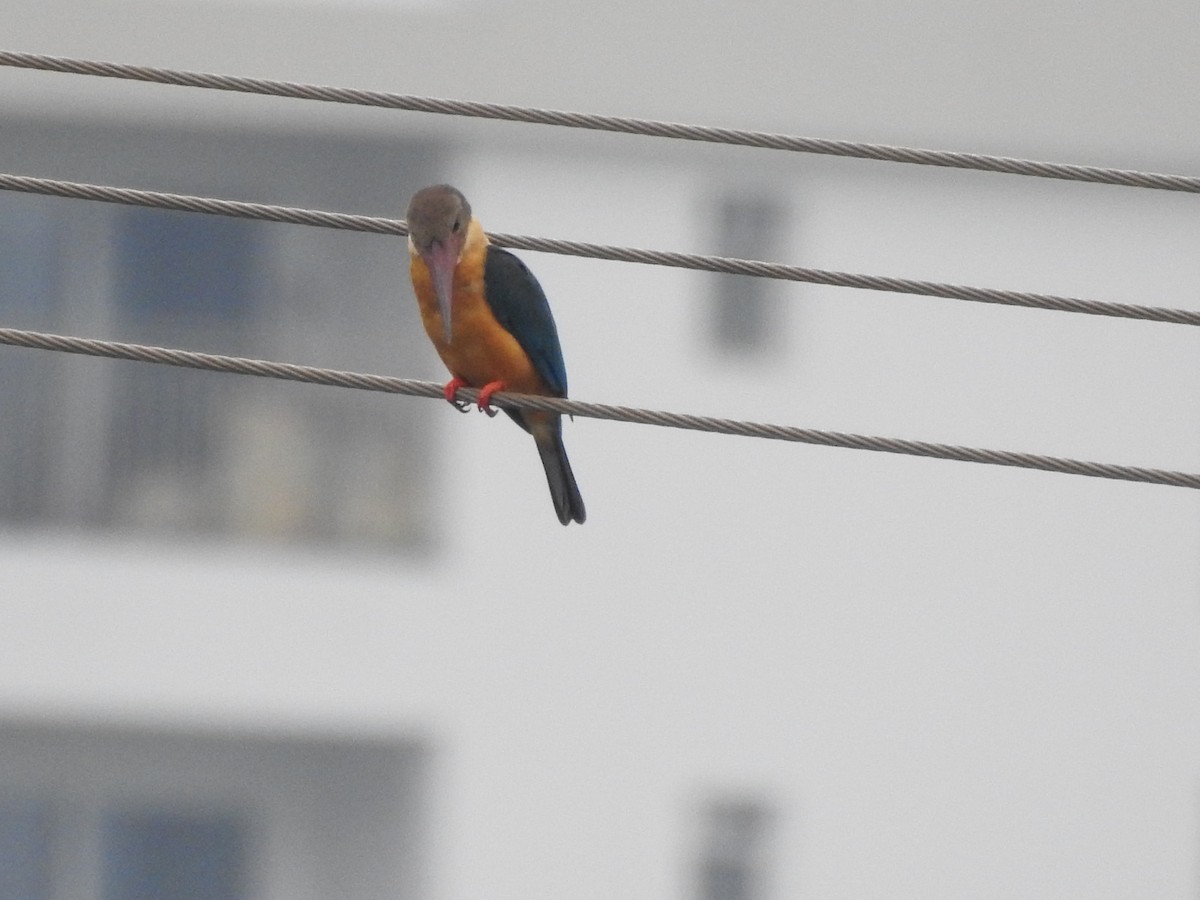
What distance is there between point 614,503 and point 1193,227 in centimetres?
436

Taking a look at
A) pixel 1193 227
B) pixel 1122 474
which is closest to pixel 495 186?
pixel 1193 227

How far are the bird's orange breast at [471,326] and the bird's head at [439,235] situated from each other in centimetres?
5

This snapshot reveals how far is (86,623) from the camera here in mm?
13812

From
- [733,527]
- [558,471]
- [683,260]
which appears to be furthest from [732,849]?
[683,260]

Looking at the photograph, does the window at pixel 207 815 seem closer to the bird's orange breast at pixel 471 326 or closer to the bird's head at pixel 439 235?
the bird's orange breast at pixel 471 326

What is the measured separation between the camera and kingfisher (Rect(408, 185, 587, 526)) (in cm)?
488

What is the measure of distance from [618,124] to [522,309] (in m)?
0.98

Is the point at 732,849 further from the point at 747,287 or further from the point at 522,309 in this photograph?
the point at 522,309

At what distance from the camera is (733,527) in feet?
45.4

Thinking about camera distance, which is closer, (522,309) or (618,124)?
(618,124)

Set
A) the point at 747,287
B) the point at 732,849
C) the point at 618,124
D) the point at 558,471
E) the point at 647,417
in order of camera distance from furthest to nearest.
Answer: the point at 732,849, the point at 747,287, the point at 558,471, the point at 618,124, the point at 647,417

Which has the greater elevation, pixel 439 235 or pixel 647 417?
pixel 439 235

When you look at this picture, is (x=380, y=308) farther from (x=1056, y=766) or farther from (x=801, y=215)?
(x=1056, y=766)

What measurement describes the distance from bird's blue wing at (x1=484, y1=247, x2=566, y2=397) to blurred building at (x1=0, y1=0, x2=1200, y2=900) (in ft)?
26.0
